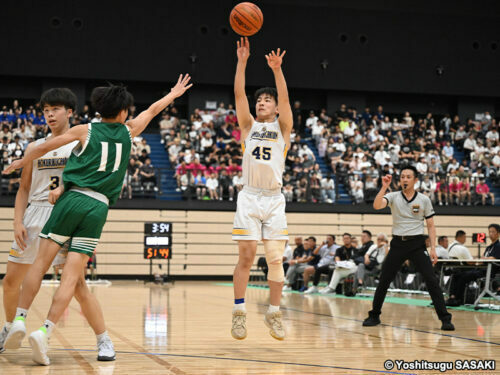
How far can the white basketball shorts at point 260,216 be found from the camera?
18.9 ft

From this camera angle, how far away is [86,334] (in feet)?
21.4

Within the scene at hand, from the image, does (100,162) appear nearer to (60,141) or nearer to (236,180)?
(60,141)

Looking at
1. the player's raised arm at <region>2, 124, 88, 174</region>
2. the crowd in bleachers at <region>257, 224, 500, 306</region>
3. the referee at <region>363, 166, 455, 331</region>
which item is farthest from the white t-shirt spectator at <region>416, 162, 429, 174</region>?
the player's raised arm at <region>2, 124, 88, 174</region>

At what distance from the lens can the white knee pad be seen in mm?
5844

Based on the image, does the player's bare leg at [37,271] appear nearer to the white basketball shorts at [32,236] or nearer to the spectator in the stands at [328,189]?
the white basketball shorts at [32,236]

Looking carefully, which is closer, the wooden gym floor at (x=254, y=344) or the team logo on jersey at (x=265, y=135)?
the wooden gym floor at (x=254, y=344)

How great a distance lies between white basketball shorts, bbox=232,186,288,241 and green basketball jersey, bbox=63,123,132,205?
1386mm

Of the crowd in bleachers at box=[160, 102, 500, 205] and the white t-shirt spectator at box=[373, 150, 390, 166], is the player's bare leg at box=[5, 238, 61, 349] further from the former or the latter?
the white t-shirt spectator at box=[373, 150, 390, 166]

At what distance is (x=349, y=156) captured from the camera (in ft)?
77.3

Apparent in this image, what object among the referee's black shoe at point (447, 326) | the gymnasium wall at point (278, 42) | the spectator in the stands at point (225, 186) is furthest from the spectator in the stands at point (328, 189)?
the referee's black shoe at point (447, 326)

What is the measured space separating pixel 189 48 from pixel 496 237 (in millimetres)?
18821

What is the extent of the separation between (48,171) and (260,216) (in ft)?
5.93

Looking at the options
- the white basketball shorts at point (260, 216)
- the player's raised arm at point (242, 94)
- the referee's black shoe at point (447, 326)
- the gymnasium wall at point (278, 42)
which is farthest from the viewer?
the gymnasium wall at point (278, 42)

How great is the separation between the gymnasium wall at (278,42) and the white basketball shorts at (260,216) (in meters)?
22.1
